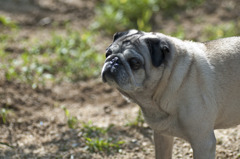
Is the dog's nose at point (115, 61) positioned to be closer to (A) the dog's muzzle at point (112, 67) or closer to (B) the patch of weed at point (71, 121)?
(A) the dog's muzzle at point (112, 67)

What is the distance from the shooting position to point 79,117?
6.14 metres

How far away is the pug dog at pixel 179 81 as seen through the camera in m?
3.73

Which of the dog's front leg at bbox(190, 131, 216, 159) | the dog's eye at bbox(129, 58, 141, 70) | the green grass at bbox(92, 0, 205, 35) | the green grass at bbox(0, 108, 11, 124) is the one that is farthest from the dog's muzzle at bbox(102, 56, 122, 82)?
the green grass at bbox(92, 0, 205, 35)

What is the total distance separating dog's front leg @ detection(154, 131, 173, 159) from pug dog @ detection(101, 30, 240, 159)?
1.44 feet

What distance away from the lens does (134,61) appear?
12.2 feet

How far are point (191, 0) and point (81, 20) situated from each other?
2933mm

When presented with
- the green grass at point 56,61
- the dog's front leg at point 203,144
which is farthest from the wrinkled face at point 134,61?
the green grass at point 56,61

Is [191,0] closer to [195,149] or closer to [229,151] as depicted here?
[229,151]

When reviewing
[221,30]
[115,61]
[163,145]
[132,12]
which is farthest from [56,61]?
[115,61]

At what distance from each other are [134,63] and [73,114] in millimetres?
2772

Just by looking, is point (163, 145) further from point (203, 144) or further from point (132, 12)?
point (132, 12)

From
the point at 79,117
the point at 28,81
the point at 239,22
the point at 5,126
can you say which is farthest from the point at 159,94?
the point at 239,22

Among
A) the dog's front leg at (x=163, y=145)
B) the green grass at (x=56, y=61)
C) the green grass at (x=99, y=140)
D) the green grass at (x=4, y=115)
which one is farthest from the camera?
the green grass at (x=56, y=61)

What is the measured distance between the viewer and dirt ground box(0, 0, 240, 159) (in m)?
5.22
